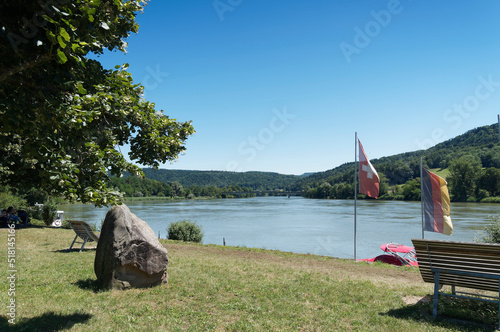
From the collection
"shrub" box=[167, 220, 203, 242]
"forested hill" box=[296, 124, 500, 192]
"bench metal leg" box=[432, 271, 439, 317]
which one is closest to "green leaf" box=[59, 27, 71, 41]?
"bench metal leg" box=[432, 271, 439, 317]

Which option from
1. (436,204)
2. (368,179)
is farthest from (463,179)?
(368,179)

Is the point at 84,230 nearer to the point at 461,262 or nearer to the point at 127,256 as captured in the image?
the point at 127,256

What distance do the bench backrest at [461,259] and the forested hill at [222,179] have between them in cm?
14311

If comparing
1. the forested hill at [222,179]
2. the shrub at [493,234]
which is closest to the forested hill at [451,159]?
the forested hill at [222,179]

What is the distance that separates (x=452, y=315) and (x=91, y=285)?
576 cm

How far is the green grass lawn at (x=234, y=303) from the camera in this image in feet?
13.6

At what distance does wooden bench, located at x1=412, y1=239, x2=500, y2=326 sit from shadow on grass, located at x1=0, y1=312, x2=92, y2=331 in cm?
455

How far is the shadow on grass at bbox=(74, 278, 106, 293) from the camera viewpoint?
557cm

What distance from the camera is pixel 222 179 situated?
Answer: 153m

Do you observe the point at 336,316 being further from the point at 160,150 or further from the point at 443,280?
the point at 160,150

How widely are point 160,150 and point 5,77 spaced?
3437mm

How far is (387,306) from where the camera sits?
496cm

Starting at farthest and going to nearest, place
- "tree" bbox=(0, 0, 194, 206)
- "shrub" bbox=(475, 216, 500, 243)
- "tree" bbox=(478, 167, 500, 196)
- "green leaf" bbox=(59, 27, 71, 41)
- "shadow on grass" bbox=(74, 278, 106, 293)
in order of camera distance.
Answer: "tree" bbox=(478, 167, 500, 196)
"shrub" bbox=(475, 216, 500, 243)
"shadow on grass" bbox=(74, 278, 106, 293)
"tree" bbox=(0, 0, 194, 206)
"green leaf" bbox=(59, 27, 71, 41)

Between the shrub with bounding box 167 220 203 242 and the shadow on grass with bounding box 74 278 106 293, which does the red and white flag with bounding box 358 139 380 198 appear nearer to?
the shrub with bounding box 167 220 203 242
